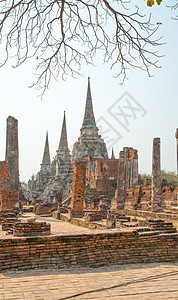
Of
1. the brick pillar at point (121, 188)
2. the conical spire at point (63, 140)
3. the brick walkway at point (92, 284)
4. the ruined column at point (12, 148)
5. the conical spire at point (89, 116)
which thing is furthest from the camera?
the conical spire at point (63, 140)

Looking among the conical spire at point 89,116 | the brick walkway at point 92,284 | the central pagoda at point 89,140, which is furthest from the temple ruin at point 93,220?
the conical spire at point 89,116

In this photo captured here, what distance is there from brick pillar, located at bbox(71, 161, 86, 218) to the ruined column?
4.94 meters

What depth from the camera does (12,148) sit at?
54.1ft

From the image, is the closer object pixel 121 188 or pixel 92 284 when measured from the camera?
pixel 92 284

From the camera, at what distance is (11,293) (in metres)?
3.54

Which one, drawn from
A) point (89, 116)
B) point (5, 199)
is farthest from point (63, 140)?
point (5, 199)

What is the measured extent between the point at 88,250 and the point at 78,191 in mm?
7387

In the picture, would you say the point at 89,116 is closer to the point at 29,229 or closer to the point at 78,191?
the point at 78,191

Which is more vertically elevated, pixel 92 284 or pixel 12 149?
pixel 12 149

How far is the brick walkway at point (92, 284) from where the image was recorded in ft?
11.7

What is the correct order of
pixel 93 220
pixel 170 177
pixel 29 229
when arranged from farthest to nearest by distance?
pixel 170 177 → pixel 93 220 → pixel 29 229

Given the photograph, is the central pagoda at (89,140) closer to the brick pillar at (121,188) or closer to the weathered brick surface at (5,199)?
the brick pillar at (121,188)

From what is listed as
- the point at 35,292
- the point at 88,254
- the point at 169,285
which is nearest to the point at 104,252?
the point at 88,254

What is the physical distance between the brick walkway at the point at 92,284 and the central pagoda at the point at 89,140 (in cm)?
3381
